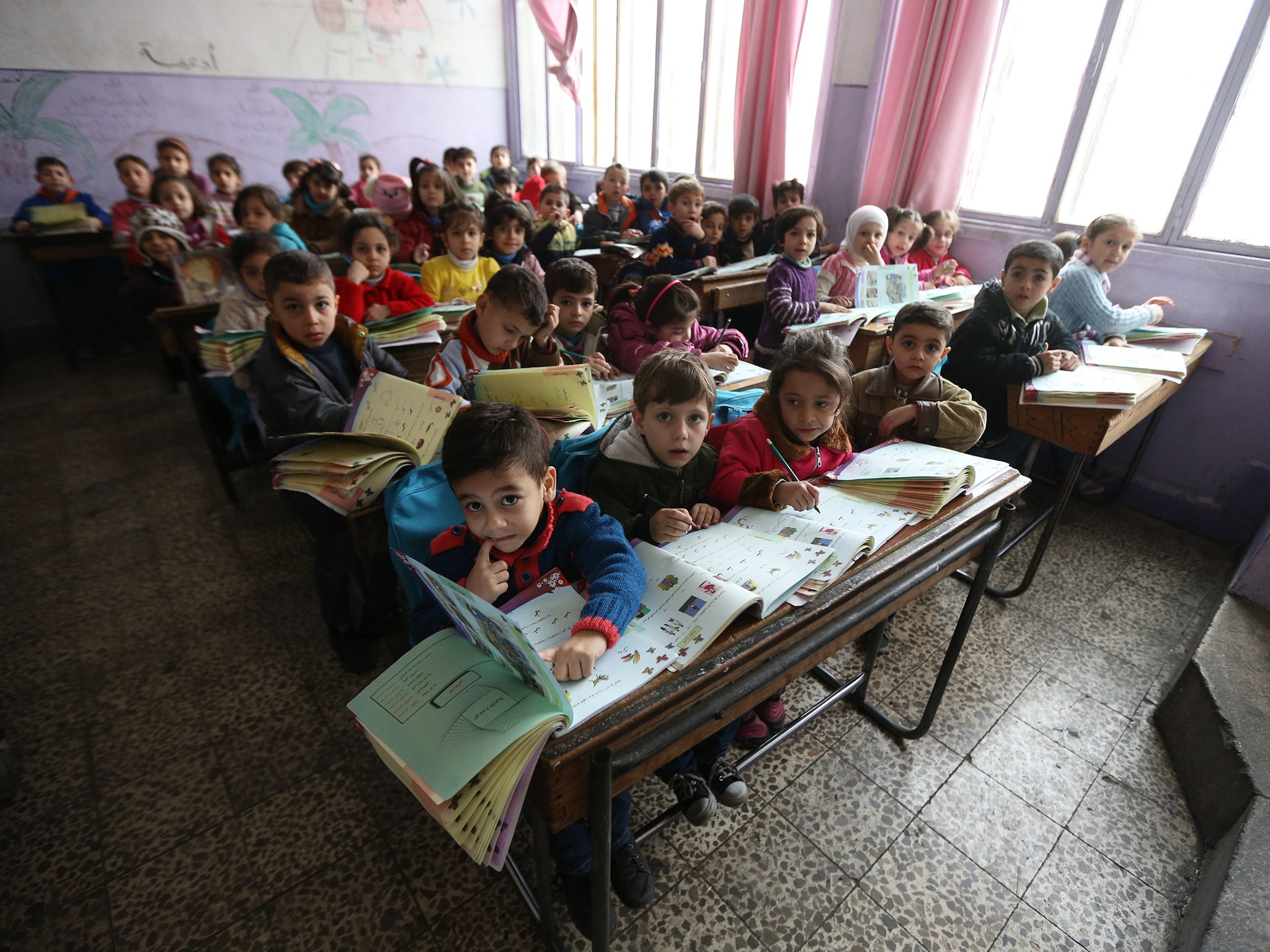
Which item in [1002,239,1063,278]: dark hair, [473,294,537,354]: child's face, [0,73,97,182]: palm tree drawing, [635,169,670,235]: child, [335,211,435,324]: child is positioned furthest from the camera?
[635,169,670,235]: child

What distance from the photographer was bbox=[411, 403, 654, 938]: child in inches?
33.8

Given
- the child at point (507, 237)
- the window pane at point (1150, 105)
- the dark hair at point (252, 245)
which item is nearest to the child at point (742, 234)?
the child at point (507, 237)

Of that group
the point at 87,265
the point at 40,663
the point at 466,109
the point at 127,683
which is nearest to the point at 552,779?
the point at 127,683

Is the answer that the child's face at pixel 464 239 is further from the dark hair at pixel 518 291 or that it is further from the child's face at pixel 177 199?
the child's face at pixel 177 199

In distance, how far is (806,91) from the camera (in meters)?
4.14

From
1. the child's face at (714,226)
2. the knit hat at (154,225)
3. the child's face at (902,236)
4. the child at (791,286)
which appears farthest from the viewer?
the child's face at (714,226)

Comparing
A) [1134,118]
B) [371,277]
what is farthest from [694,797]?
[1134,118]

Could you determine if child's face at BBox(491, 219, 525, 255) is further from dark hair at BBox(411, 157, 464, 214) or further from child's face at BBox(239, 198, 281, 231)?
child's face at BBox(239, 198, 281, 231)

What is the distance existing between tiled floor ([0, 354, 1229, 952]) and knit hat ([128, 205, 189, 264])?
6.29ft

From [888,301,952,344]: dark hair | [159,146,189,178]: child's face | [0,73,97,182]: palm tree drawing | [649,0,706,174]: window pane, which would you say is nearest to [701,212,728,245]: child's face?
[649,0,706,174]: window pane

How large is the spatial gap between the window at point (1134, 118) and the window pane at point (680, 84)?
8.23ft

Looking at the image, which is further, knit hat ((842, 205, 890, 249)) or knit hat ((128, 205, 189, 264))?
knit hat ((128, 205, 189, 264))

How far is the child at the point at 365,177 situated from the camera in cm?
539

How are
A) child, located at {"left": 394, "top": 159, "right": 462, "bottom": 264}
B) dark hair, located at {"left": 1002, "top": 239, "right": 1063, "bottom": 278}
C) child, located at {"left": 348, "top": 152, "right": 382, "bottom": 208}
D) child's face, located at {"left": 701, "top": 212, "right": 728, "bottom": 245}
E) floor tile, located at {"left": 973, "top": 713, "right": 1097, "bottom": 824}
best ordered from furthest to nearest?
child, located at {"left": 348, "top": 152, "right": 382, "bottom": 208} < child's face, located at {"left": 701, "top": 212, "right": 728, "bottom": 245} < child, located at {"left": 394, "top": 159, "right": 462, "bottom": 264} < dark hair, located at {"left": 1002, "top": 239, "right": 1063, "bottom": 278} < floor tile, located at {"left": 973, "top": 713, "right": 1097, "bottom": 824}
